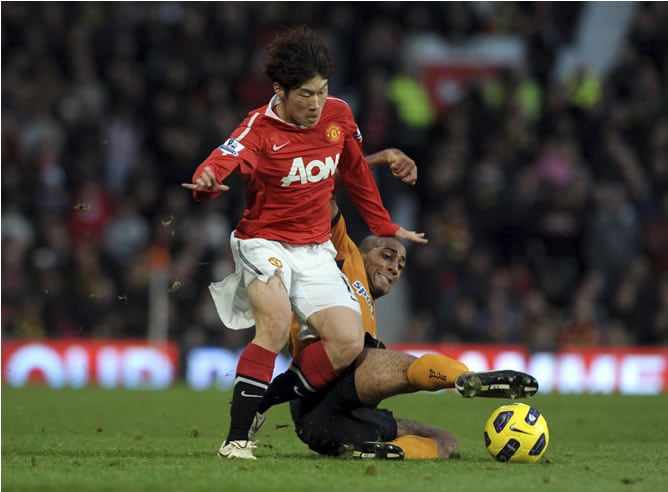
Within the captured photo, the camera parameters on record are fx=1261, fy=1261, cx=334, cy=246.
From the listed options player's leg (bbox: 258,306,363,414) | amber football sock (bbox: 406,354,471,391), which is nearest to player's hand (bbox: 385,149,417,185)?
player's leg (bbox: 258,306,363,414)

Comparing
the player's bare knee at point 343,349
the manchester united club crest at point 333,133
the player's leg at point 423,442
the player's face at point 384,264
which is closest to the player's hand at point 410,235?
the player's face at point 384,264

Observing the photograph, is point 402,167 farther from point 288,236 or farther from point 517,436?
point 517,436

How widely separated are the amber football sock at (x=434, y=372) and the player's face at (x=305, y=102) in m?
1.41

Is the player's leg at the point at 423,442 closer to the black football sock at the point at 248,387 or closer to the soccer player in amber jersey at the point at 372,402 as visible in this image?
the soccer player in amber jersey at the point at 372,402

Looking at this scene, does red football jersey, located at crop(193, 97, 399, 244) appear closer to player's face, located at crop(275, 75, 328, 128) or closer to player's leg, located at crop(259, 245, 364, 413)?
player's face, located at crop(275, 75, 328, 128)

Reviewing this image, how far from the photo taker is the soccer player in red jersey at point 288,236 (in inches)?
254

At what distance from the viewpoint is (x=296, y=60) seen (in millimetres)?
6586

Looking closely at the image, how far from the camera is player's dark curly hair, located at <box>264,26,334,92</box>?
21.6 feet

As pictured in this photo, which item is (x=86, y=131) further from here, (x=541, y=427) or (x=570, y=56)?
(x=541, y=427)

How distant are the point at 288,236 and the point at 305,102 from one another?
0.74 meters

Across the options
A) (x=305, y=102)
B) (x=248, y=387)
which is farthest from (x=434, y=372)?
(x=305, y=102)

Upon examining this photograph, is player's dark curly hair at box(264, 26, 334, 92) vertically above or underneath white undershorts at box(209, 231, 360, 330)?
above

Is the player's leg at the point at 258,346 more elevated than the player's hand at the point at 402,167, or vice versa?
the player's hand at the point at 402,167

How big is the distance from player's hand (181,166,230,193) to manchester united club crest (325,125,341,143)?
37.2 inches
